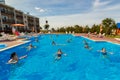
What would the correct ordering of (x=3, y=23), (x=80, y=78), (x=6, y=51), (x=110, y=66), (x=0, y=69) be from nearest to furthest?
(x=80, y=78) < (x=0, y=69) < (x=110, y=66) < (x=6, y=51) < (x=3, y=23)

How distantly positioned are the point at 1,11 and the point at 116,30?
111 feet

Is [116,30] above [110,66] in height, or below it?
above

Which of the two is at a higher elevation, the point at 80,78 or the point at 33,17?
the point at 33,17

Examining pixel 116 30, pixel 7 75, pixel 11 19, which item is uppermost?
pixel 11 19

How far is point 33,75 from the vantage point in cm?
1033

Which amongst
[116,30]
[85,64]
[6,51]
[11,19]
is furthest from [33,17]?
[85,64]

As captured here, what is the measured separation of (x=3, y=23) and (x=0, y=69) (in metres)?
37.6

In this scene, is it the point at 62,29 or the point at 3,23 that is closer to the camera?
the point at 3,23

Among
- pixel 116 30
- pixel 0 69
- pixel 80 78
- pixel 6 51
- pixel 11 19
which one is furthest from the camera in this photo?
pixel 11 19

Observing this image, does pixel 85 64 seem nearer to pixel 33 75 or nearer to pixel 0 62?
pixel 33 75

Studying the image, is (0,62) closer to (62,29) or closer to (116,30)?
(116,30)

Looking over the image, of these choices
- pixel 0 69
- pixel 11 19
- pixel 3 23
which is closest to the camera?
pixel 0 69

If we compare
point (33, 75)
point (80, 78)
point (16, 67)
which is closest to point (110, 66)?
point (80, 78)

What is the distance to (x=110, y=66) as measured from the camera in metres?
12.6
